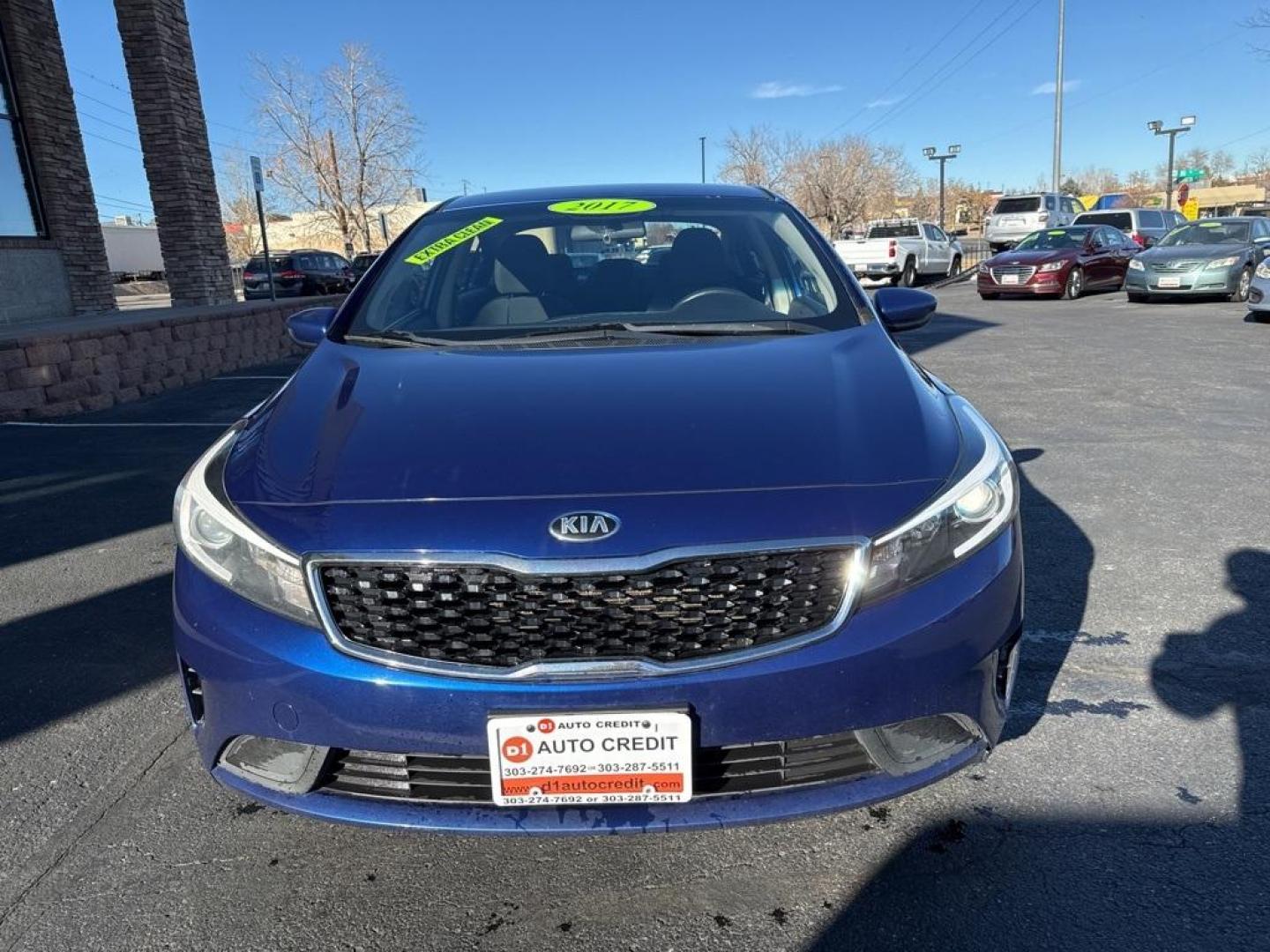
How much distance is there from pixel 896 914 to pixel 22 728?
2571 millimetres

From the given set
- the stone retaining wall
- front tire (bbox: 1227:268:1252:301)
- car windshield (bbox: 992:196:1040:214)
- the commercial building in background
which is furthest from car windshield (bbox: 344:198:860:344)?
car windshield (bbox: 992:196:1040:214)

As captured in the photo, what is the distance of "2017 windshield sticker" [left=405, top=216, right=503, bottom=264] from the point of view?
3305 millimetres

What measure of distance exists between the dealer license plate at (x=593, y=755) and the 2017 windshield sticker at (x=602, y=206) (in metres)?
2.31

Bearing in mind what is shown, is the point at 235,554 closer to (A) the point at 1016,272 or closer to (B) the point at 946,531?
(B) the point at 946,531

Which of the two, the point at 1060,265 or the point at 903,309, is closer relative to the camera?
the point at 903,309

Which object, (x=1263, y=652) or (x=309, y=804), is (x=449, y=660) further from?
(x=1263, y=652)

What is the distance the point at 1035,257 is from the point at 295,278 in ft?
64.8

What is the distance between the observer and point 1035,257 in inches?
669

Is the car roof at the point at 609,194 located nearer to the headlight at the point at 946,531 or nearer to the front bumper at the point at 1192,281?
the headlight at the point at 946,531

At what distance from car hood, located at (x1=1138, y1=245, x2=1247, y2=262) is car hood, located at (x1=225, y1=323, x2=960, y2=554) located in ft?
49.1

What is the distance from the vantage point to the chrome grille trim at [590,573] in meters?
1.71

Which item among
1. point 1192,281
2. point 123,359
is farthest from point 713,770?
point 1192,281

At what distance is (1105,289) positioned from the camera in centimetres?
1812

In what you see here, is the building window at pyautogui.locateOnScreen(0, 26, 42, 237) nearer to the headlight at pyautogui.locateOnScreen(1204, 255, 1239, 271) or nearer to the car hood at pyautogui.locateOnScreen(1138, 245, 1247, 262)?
the car hood at pyautogui.locateOnScreen(1138, 245, 1247, 262)
